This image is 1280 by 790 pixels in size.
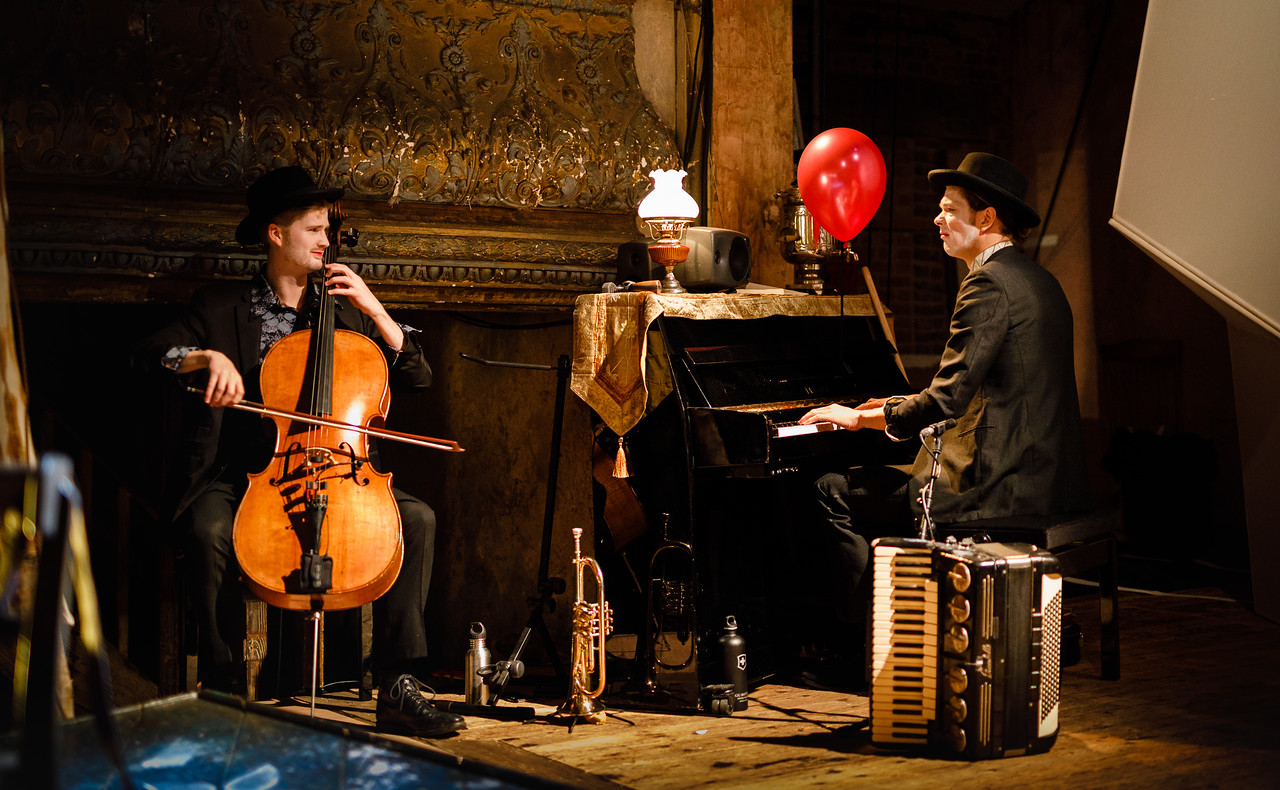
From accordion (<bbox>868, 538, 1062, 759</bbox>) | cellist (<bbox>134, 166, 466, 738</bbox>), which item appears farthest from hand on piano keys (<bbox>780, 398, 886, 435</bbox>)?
cellist (<bbox>134, 166, 466, 738</bbox>)

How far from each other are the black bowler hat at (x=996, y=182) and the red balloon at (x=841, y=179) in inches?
14.9

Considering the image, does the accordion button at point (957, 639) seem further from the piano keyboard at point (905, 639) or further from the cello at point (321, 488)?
the cello at point (321, 488)

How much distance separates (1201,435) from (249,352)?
514 cm

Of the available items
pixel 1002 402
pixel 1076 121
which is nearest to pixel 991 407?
pixel 1002 402

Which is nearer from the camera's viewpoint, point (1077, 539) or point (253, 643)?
point (1077, 539)

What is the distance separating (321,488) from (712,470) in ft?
3.89

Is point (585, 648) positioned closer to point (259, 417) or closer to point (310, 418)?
point (310, 418)

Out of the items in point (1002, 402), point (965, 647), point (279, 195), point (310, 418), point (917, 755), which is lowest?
point (917, 755)

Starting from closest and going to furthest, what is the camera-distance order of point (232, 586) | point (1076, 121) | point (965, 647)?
point (965, 647)
point (232, 586)
point (1076, 121)

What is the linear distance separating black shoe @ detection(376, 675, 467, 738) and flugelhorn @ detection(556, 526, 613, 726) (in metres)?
0.35

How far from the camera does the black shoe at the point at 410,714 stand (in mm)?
3174

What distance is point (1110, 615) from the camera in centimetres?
362

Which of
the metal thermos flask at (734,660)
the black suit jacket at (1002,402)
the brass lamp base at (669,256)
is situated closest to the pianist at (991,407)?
the black suit jacket at (1002,402)

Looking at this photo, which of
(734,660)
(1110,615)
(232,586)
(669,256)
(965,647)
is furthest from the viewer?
(669,256)
